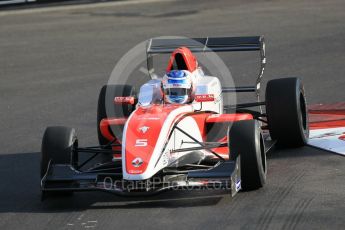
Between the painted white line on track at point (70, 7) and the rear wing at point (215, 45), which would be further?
the painted white line on track at point (70, 7)

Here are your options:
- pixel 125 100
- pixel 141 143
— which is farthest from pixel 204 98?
pixel 141 143

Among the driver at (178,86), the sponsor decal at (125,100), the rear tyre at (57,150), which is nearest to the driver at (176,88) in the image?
the driver at (178,86)

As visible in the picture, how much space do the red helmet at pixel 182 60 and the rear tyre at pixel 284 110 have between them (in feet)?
2.95

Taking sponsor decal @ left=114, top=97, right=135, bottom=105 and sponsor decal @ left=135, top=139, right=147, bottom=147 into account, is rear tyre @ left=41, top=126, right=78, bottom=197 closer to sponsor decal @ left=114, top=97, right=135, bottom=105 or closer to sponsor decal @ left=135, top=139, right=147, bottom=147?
sponsor decal @ left=135, top=139, right=147, bottom=147

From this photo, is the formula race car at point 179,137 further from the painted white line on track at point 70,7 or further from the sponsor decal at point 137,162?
the painted white line on track at point 70,7

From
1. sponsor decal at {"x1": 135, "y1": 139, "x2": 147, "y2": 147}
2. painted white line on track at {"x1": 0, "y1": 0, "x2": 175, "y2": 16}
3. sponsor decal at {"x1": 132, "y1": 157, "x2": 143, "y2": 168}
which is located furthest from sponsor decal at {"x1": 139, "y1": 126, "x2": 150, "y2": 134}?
painted white line on track at {"x1": 0, "y1": 0, "x2": 175, "y2": 16}

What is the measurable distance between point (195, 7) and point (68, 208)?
16118 mm

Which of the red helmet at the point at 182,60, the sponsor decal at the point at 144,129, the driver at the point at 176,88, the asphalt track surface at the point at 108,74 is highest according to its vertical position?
the red helmet at the point at 182,60

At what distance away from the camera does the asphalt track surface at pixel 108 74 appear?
9.14 metres

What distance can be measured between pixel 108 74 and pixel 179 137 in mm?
8061

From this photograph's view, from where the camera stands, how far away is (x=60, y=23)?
24.0 meters

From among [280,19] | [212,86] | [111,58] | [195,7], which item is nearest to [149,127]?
[212,86]

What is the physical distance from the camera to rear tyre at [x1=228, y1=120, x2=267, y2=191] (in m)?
9.70

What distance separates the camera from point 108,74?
714 inches
